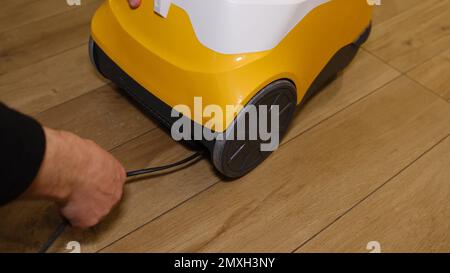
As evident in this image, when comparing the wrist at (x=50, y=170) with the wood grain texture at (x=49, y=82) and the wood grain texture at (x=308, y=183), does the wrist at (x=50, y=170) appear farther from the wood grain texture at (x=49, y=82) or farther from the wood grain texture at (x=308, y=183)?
the wood grain texture at (x=49, y=82)

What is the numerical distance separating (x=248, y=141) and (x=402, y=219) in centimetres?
26

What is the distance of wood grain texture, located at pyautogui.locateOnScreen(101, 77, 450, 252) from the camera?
64 cm

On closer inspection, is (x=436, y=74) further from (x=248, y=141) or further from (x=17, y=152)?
(x=17, y=152)

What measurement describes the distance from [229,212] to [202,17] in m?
0.28

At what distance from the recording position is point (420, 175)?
73 centimetres

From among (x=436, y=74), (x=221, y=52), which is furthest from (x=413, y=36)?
(x=221, y=52)

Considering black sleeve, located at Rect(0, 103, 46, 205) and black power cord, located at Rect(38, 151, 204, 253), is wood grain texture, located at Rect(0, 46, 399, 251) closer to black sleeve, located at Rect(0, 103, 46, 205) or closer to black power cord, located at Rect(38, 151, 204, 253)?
black power cord, located at Rect(38, 151, 204, 253)

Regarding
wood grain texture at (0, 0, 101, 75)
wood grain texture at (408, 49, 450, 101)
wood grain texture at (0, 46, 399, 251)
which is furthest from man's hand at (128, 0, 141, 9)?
wood grain texture at (408, 49, 450, 101)

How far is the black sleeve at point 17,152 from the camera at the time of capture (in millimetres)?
379

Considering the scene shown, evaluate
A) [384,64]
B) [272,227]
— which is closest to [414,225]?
[272,227]

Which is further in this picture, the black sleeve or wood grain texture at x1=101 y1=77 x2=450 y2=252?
wood grain texture at x1=101 y1=77 x2=450 y2=252

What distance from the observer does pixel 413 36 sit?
3.23 feet

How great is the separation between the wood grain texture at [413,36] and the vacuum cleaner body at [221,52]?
289mm
